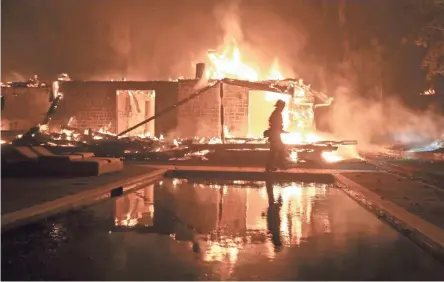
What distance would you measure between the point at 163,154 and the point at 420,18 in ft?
53.6

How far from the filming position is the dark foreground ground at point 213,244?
570 centimetres

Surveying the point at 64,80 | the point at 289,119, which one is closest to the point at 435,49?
the point at 289,119

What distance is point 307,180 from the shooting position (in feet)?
50.4

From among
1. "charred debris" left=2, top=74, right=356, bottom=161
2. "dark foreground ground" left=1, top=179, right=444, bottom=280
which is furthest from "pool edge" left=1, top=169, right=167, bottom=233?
"charred debris" left=2, top=74, right=356, bottom=161

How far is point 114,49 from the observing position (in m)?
30.0

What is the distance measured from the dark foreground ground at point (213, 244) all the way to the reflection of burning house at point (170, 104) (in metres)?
12.3

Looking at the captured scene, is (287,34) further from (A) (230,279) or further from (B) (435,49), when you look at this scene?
(A) (230,279)

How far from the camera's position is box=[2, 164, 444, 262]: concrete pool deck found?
7.83 meters

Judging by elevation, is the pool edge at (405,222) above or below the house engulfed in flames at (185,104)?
below

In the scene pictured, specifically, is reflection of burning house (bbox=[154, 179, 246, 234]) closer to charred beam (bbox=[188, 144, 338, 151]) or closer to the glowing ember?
charred beam (bbox=[188, 144, 338, 151])

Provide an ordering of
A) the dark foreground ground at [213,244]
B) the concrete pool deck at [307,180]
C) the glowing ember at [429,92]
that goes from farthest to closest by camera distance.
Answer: the glowing ember at [429,92] → the concrete pool deck at [307,180] → the dark foreground ground at [213,244]

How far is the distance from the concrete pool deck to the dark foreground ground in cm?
22

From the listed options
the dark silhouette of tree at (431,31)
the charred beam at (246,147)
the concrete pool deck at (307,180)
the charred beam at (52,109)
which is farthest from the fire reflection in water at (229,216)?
the dark silhouette of tree at (431,31)

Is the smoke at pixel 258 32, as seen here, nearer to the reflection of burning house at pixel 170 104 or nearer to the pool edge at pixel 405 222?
the reflection of burning house at pixel 170 104
